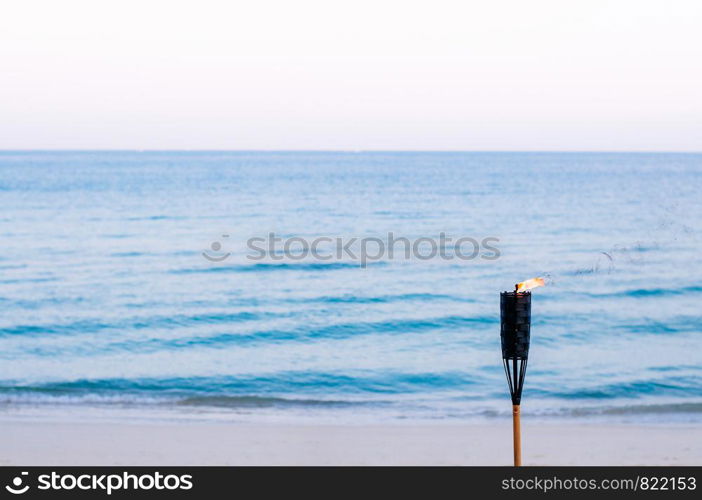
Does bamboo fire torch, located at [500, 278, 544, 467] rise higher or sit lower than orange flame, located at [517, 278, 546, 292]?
lower

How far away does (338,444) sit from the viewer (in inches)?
350

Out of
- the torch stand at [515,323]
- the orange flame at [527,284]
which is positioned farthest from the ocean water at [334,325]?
the torch stand at [515,323]

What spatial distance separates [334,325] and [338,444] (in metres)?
7.64

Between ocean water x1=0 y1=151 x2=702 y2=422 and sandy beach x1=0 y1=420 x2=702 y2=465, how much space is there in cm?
89

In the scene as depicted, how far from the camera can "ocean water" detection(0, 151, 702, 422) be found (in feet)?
37.4

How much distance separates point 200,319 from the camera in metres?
16.9

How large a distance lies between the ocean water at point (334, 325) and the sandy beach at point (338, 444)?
0.89 meters

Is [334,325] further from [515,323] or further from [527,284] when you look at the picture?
[515,323]

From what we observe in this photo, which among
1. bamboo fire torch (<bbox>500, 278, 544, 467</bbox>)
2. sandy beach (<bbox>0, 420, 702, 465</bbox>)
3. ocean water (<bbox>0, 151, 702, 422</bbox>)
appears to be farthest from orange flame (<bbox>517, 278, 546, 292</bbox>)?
ocean water (<bbox>0, 151, 702, 422</bbox>)

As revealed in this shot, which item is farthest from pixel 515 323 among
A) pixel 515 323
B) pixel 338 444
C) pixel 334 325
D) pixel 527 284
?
pixel 334 325

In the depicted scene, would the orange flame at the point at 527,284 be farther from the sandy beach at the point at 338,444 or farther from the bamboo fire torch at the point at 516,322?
the sandy beach at the point at 338,444

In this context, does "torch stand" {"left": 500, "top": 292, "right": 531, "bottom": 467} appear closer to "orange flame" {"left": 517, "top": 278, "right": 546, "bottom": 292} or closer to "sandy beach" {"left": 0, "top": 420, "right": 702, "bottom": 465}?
"orange flame" {"left": 517, "top": 278, "right": 546, "bottom": 292}
